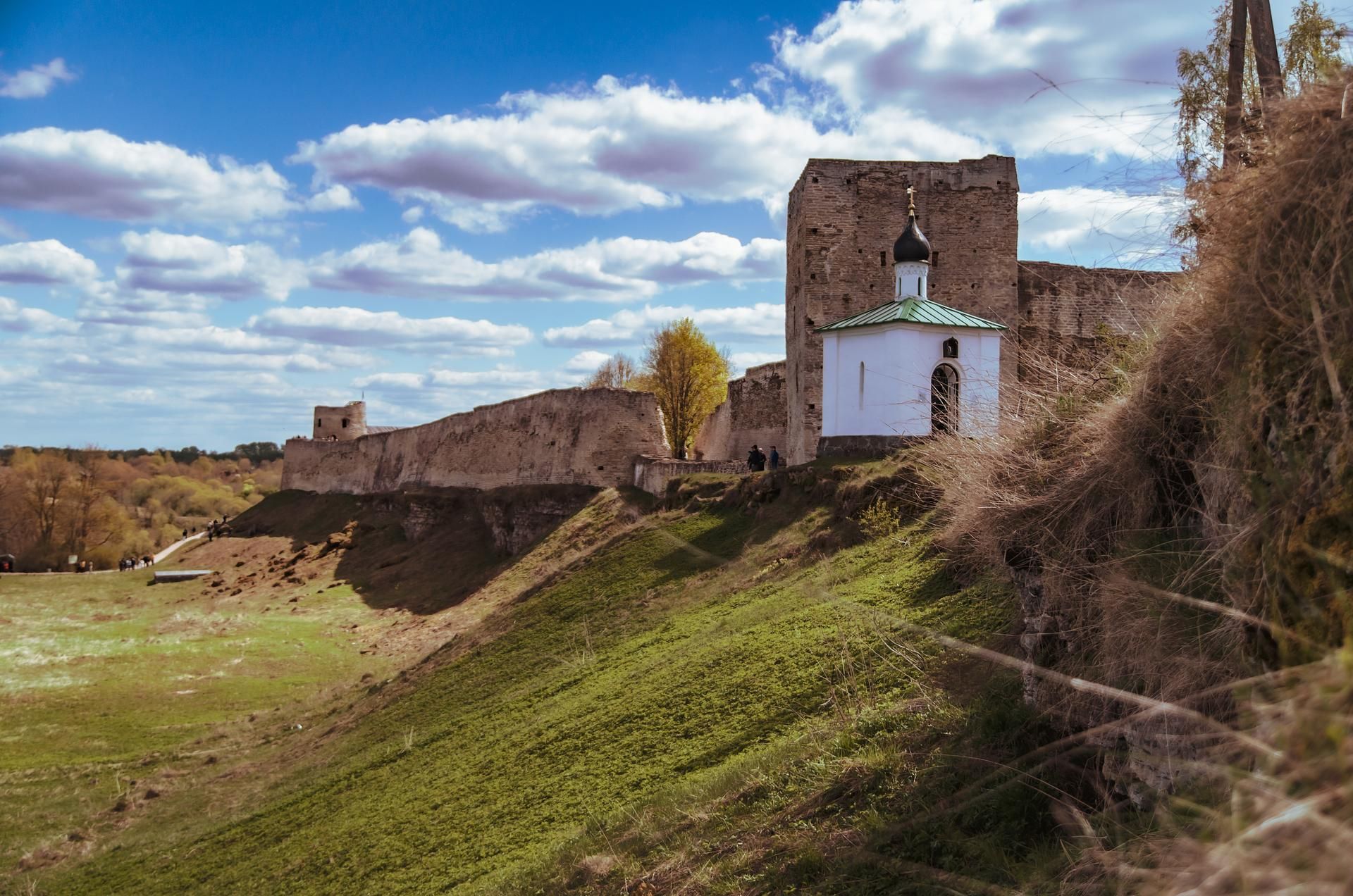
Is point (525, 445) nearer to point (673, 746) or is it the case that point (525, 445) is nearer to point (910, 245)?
point (910, 245)

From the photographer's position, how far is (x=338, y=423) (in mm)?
59844

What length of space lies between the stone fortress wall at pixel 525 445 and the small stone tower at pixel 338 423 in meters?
10.4

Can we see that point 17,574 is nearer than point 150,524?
Yes

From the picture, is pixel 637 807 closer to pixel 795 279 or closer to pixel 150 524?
pixel 795 279

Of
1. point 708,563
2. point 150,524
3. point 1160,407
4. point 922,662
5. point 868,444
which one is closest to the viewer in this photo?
point 1160,407

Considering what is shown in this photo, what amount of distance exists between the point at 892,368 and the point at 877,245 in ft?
27.4

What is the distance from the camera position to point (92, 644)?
89.0ft

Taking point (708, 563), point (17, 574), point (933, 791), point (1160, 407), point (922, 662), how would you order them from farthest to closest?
1. point (17, 574)
2. point (708, 563)
3. point (922, 662)
4. point (933, 791)
5. point (1160, 407)

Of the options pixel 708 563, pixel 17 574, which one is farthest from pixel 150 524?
pixel 708 563

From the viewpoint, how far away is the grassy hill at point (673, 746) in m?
6.05

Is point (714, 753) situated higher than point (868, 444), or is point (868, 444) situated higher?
point (868, 444)

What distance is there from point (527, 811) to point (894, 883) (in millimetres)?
5096

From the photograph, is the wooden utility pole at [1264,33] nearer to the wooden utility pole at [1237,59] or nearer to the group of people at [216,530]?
the wooden utility pole at [1237,59]

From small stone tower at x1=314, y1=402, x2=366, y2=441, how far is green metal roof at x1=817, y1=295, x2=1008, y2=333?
44817mm
